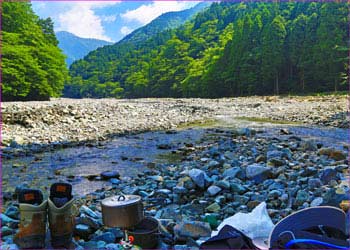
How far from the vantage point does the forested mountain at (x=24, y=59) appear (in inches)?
887

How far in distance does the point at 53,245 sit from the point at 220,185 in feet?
8.88

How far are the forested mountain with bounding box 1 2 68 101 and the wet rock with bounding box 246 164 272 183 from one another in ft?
66.4

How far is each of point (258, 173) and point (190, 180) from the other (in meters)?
1.12

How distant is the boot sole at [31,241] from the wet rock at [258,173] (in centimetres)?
348

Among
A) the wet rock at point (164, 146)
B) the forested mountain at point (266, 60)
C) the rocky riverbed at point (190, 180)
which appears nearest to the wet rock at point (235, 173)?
the rocky riverbed at point (190, 180)

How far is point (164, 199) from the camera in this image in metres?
4.86

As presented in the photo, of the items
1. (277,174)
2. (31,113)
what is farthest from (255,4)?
(277,174)

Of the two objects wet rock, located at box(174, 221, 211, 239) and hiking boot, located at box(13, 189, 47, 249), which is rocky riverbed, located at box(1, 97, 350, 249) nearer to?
wet rock, located at box(174, 221, 211, 239)

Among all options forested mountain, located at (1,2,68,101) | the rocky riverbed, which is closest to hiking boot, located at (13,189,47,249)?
the rocky riverbed

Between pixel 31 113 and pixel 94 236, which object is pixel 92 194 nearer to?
pixel 94 236

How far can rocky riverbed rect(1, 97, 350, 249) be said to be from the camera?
3.33 meters

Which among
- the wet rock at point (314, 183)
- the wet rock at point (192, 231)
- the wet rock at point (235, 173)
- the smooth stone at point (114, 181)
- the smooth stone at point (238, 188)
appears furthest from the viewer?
the smooth stone at point (114, 181)

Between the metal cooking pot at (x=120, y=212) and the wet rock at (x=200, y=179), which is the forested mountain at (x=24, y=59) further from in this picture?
the metal cooking pot at (x=120, y=212)

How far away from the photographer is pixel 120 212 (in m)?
2.38
